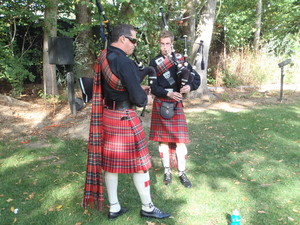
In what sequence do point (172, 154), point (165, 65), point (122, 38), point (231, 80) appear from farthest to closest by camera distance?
point (231, 80) → point (172, 154) → point (165, 65) → point (122, 38)

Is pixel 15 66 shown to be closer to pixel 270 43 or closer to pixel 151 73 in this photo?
pixel 151 73

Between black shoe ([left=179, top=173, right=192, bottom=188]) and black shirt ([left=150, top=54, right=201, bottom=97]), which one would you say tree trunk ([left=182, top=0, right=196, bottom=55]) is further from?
black shoe ([left=179, top=173, right=192, bottom=188])

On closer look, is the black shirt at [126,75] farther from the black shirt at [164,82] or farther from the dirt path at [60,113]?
the dirt path at [60,113]

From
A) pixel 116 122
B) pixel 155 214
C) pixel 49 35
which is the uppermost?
pixel 49 35

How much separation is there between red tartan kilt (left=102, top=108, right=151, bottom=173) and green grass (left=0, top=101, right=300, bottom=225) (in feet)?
1.84

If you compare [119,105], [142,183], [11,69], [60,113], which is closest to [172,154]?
[142,183]

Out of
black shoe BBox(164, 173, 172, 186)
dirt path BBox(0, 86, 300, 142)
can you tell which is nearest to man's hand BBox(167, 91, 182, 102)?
black shoe BBox(164, 173, 172, 186)

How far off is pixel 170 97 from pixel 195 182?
1071 mm

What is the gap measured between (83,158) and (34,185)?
92 cm

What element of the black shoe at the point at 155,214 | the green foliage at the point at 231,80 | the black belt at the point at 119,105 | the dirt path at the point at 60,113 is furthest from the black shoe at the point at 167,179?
the green foliage at the point at 231,80

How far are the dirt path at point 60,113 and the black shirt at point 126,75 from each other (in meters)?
3.10

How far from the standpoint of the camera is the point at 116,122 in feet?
8.16

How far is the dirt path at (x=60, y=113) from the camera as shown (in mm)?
5559

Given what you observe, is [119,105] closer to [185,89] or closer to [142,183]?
[142,183]
